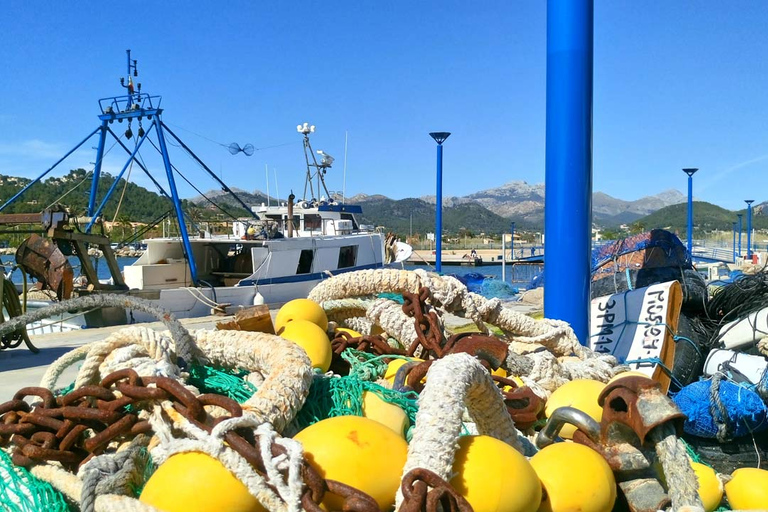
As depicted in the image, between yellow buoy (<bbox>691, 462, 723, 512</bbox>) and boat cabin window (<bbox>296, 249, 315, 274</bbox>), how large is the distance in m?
18.1

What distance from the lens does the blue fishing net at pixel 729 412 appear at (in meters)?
4.25

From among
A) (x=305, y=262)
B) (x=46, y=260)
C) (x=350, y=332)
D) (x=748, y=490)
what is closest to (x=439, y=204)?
(x=305, y=262)

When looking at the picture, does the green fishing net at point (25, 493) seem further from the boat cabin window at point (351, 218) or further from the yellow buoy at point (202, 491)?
the boat cabin window at point (351, 218)

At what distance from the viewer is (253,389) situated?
88.1 inches

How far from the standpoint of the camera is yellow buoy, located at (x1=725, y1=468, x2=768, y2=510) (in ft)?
7.16

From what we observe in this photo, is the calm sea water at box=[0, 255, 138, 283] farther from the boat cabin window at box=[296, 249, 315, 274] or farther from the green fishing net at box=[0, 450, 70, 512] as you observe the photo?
the green fishing net at box=[0, 450, 70, 512]

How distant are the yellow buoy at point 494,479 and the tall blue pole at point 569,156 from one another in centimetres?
367

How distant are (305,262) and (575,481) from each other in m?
18.6

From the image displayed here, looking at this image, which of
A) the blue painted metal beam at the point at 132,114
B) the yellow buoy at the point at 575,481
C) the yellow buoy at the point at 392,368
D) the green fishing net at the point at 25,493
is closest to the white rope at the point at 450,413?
the yellow buoy at the point at 575,481

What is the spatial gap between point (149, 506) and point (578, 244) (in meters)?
4.34

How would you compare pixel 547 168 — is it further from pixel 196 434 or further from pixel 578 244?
pixel 196 434

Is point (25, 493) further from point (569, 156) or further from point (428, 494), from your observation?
point (569, 156)

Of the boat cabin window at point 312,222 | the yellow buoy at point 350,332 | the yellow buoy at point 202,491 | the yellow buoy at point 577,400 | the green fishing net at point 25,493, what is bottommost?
the green fishing net at point 25,493

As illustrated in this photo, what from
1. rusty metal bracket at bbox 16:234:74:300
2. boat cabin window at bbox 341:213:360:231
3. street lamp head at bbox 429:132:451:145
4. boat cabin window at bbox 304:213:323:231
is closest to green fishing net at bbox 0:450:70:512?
rusty metal bracket at bbox 16:234:74:300
